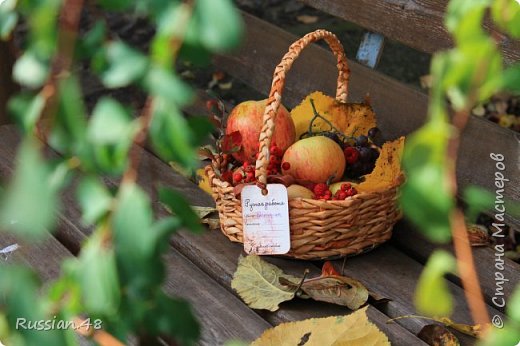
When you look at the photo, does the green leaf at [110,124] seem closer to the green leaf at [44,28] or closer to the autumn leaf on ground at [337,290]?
the green leaf at [44,28]

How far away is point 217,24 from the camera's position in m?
0.53

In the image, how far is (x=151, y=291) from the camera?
0.66 meters

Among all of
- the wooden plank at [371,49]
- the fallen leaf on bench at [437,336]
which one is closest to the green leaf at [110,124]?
the fallen leaf on bench at [437,336]

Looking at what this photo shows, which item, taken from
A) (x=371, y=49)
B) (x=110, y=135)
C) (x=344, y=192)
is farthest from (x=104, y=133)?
(x=371, y=49)

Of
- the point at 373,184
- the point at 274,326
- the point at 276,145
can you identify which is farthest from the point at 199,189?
the point at 274,326

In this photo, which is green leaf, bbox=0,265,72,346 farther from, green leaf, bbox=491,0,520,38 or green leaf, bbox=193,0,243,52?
green leaf, bbox=491,0,520,38

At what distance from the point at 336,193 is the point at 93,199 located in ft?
3.97

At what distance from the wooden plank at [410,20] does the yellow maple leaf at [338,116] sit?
0.24 meters

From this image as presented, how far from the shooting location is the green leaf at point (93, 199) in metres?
0.59

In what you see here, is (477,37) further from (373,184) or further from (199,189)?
(199,189)

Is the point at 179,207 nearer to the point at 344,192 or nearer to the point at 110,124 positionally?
the point at 110,124

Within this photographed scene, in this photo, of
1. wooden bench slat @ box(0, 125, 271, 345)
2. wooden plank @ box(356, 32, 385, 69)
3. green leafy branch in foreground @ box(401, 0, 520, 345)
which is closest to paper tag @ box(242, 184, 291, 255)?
wooden bench slat @ box(0, 125, 271, 345)

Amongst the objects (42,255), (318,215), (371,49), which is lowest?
(42,255)

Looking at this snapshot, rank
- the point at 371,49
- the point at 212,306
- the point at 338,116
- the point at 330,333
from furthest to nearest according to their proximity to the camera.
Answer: the point at 371,49 → the point at 338,116 → the point at 212,306 → the point at 330,333
